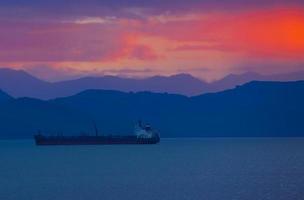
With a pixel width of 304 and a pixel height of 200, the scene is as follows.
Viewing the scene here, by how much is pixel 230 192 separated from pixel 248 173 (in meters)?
23.5

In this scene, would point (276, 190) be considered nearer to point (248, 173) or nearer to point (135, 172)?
point (248, 173)

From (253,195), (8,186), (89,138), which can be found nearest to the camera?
(253,195)

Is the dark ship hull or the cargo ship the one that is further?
the dark ship hull

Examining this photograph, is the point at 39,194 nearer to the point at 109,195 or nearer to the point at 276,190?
the point at 109,195

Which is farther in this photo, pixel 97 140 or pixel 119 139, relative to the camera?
pixel 119 139

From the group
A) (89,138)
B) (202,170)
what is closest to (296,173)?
(202,170)

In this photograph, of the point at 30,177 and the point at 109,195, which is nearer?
the point at 109,195

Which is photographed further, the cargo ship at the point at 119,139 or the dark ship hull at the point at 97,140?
the dark ship hull at the point at 97,140

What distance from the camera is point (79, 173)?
84.7 meters

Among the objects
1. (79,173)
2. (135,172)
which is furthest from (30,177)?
(135,172)

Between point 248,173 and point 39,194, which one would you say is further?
point 248,173

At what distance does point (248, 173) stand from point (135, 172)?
13690 mm

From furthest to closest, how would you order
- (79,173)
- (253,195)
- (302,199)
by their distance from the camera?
1. (79,173)
2. (253,195)
3. (302,199)

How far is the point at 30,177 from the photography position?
78.8 meters
